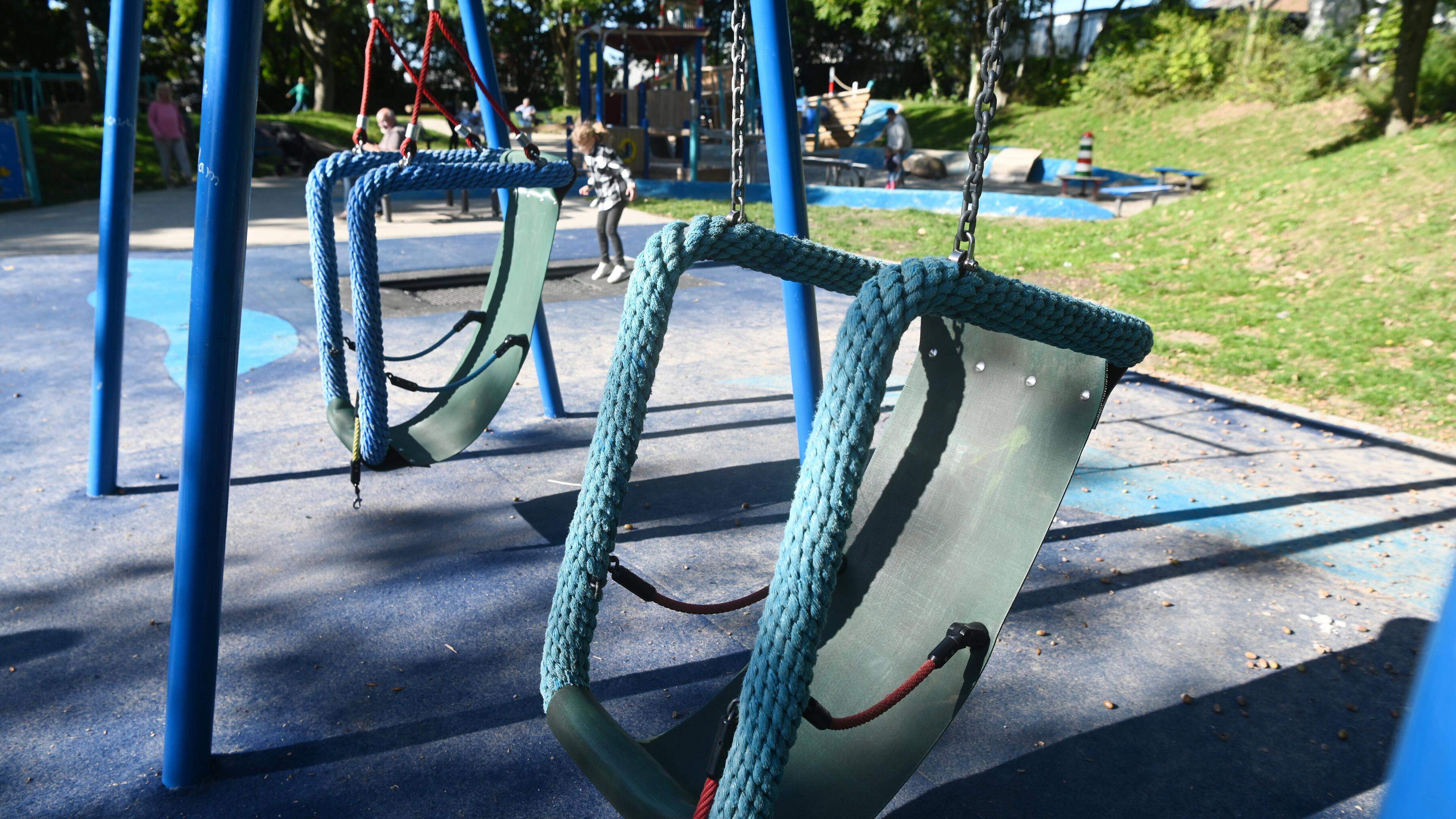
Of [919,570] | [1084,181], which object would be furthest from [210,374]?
[1084,181]

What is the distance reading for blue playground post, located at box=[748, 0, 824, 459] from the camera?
3.17 meters

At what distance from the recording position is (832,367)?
61.2 inches

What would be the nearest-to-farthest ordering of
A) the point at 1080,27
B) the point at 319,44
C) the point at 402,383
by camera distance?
the point at 402,383, the point at 319,44, the point at 1080,27

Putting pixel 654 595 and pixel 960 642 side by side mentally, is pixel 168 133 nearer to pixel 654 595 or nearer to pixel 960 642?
pixel 654 595

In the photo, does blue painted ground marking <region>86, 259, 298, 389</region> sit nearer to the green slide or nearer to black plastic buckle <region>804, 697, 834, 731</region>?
the green slide

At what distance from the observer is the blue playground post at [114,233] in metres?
3.58

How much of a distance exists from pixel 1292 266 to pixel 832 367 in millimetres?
8791

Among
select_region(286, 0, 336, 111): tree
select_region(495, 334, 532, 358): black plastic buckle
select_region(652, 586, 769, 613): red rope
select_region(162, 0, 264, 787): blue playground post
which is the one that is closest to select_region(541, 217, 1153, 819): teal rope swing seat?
select_region(652, 586, 769, 613): red rope

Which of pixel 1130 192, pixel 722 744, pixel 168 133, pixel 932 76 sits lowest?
pixel 722 744

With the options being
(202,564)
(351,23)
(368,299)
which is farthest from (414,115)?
(351,23)

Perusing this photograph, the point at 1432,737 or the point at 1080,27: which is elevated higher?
the point at 1080,27

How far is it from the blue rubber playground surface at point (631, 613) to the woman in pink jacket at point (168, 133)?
11.2 m

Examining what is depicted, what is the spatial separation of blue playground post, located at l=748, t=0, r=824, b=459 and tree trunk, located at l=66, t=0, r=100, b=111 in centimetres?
2256

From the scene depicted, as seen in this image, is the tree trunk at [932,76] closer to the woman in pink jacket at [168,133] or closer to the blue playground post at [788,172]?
the woman in pink jacket at [168,133]
